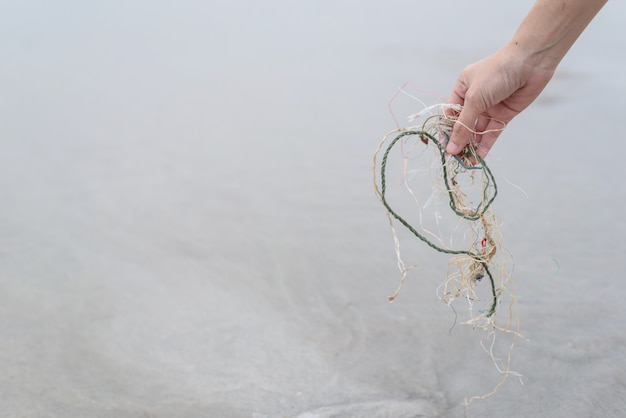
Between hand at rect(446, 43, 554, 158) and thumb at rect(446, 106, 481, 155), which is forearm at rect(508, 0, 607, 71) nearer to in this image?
hand at rect(446, 43, 554, 158)

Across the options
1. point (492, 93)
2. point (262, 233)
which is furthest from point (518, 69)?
point (262, 233)

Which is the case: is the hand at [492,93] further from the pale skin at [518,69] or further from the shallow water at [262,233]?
the shallow water at [262,233]

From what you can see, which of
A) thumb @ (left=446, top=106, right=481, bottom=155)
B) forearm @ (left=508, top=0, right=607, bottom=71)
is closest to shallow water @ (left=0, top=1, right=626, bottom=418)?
thumb @ (left=446, top=106, right=481, bottom=155)

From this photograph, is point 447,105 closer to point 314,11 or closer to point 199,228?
point 199,228

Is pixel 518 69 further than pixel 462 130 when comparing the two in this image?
No

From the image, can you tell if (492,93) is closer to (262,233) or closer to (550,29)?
(550,29)

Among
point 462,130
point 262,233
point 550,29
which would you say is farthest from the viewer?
point 262,233

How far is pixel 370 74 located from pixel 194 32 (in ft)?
5.47

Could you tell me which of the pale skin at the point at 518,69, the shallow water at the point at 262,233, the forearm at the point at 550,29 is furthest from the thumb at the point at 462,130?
the shallow water at the point at 262,233

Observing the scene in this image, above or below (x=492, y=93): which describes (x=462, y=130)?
below

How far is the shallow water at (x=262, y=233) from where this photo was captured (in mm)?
2342

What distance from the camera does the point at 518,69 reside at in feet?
5.38

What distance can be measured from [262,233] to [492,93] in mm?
1752

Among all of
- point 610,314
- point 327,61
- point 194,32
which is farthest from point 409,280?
point 194,32
